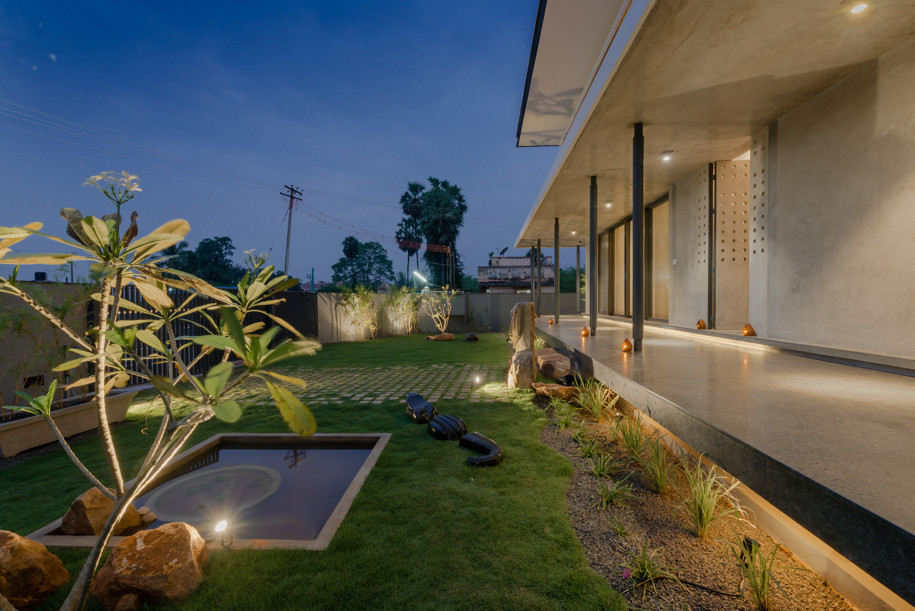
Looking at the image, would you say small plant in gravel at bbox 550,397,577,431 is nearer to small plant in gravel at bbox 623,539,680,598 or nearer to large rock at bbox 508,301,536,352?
large rock at bbox 508,301,536,352

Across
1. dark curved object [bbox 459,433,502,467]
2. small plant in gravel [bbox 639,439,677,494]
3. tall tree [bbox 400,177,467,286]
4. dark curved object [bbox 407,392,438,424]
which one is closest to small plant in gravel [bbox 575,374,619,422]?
small plant in gravel [bbox 639,439,677,494]

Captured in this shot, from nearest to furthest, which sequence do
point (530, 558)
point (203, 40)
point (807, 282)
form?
1. point (530, 558)
2. point (807, 282)
3. point (203, 40)

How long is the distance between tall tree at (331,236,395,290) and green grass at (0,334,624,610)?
46.0 m

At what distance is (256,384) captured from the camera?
589 cm

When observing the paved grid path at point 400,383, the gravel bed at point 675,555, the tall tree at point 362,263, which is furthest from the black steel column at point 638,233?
the tall tree at point 362,263

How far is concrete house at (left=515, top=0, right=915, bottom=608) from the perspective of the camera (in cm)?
141

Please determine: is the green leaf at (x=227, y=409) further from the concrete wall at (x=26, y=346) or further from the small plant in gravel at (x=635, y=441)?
the concrete wall at (x=26, y=346)

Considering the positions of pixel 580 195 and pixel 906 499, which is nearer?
pixel 906 499

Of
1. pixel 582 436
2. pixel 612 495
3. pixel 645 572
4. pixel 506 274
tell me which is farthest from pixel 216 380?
pixel 506 274

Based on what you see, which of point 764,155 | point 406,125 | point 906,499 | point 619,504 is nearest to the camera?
point 906,499

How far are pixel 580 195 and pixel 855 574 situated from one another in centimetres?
670

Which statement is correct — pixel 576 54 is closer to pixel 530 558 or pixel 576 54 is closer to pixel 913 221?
pixel 913 221

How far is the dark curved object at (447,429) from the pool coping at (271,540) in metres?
0.42

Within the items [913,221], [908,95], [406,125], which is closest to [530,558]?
[913,221]
